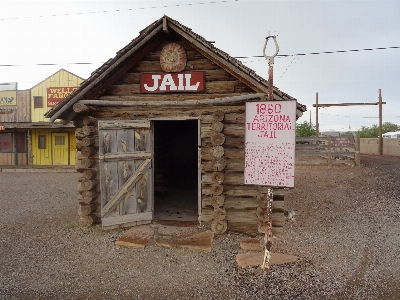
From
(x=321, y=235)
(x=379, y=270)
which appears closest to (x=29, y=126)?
(x=321, y=235)

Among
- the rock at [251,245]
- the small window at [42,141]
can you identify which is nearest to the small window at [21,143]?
the small window at [42,141]

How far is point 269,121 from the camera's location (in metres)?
4.78

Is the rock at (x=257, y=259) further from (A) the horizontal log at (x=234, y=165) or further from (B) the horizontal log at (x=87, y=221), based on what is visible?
(B) the horizontal log at (x=87, y=221)

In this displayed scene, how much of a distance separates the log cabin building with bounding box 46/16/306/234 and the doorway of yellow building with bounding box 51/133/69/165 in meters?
13.8

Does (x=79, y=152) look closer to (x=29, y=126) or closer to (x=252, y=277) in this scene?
(x=252, y=277)

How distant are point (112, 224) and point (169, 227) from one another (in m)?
1.32

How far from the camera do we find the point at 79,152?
23.3 ft

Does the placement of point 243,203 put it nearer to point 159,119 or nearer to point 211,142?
point 211,142

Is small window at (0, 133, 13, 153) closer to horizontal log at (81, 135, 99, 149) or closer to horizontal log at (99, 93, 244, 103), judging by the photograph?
horizontal log at (81, 135, 99, 149)

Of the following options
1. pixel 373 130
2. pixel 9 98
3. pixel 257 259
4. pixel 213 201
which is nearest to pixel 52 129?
pixel 9 98

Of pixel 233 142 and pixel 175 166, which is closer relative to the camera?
pixel 233 142

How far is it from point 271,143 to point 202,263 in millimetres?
2422

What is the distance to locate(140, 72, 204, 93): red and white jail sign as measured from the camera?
22.6 ft

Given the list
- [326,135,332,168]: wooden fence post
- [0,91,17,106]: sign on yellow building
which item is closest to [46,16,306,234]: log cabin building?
[326,135,332,168]: wooden fence post
